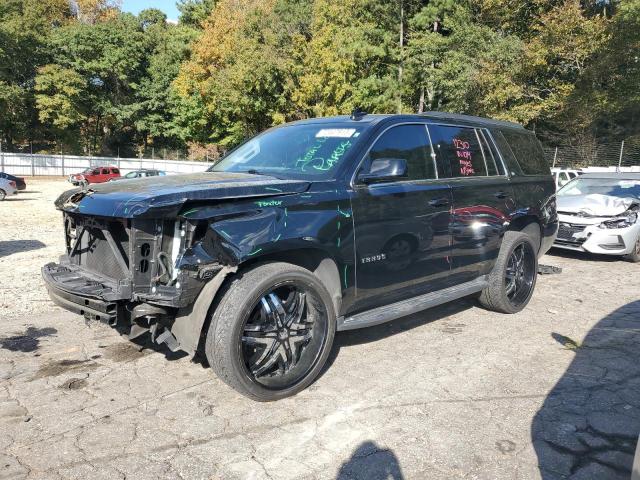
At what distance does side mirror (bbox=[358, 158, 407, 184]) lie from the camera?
12.9 ft

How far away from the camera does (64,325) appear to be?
16.6 ft

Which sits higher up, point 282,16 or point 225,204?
point 282,16

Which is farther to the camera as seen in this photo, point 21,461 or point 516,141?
point 516,141

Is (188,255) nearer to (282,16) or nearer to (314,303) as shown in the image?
(314,303)

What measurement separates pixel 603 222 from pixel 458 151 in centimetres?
513

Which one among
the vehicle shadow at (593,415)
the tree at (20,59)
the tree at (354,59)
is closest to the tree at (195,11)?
the tree at (20,59)

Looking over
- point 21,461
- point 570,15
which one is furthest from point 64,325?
point 570,15

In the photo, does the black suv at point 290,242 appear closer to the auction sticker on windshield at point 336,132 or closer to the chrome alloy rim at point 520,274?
the auction sticker on windshield at point 336,132

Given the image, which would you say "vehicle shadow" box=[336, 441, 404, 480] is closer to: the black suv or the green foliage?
the black suv

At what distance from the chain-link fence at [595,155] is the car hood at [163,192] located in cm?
2319

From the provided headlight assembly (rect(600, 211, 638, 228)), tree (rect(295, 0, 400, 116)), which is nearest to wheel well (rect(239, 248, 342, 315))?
headlight assembly (rect(600, 211, 638, 228))

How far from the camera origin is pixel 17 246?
9281 millimetres

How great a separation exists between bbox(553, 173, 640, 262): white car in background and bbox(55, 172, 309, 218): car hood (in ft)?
22.4

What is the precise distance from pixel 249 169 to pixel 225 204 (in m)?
1.24
